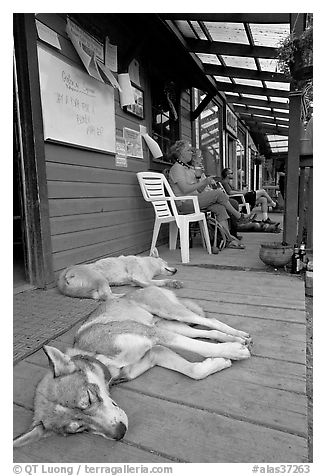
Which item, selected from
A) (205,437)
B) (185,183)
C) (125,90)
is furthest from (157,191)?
(205,437)

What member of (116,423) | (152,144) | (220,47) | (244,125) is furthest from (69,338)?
(244,125)

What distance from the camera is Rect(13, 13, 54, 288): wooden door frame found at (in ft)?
7.63

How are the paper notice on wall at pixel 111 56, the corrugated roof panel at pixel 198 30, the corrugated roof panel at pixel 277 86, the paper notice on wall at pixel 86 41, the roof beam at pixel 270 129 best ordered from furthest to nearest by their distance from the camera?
the roof beam at pixel 270 129 < the corrugated roof panel at pixel 277 86 < the corrugated roof panel at pixel 198 30 < the paper notice on wall at pixel 111 56 < the paper notice on wall at pixel 86 41

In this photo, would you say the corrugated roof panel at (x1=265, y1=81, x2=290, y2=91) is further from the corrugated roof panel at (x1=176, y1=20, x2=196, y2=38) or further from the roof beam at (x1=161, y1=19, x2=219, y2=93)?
the corrugated roof panel at (x1=176, y1=20, x2=196, y2=38)

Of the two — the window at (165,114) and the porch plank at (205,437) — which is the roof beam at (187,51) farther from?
the porch plank at (205,437)

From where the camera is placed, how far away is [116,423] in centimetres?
101

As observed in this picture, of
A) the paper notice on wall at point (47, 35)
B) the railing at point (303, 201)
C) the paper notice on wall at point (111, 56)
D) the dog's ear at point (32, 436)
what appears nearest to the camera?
the dog's ear at point (32, 436)

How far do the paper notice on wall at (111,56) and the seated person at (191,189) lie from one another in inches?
49.5

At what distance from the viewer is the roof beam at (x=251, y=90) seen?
704 centimetres

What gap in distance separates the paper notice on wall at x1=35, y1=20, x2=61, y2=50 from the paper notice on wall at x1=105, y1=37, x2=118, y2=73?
86cm

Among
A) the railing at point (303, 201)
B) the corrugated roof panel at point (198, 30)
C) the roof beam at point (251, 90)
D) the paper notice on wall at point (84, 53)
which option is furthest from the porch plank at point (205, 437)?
the roof beam at point (251, 90)

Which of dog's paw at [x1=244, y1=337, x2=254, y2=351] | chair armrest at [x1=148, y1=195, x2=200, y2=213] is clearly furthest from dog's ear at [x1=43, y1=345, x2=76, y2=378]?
chair armrest at [x1=148, y1=195, x2=200, y2=213]

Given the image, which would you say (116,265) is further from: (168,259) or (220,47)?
(220,47)
